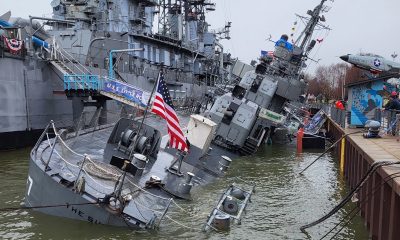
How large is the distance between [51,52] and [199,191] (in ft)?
68.9

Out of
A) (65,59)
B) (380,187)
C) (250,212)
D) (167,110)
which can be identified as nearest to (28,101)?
(65,59)

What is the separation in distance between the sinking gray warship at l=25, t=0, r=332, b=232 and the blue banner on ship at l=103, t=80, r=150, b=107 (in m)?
0.07

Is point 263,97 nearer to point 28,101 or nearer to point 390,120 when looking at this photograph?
point 390,120

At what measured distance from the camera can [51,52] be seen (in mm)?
32406

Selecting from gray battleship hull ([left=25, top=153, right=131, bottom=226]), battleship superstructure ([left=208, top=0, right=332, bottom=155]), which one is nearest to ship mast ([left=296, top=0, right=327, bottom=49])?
battleship superstructure ([left=208, top=0, right=332, bottom=155])

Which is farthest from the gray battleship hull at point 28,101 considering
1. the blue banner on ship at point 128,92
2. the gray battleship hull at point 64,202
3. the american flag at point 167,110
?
the american flag at point 167,110

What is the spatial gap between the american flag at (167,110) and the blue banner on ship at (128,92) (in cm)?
1514

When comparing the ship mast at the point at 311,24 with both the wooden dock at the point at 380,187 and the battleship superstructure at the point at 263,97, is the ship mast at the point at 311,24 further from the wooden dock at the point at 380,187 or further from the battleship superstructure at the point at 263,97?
the wooden dock at the point at 380,187

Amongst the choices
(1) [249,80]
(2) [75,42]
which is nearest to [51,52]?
(2) [75,42]

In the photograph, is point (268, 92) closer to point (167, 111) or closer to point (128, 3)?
point (167, 111)

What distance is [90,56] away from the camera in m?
39.7

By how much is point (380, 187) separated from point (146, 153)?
8.90 meters

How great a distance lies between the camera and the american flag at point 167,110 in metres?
12.1

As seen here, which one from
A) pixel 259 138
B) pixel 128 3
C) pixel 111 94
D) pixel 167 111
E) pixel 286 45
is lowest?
pixel 259 138
